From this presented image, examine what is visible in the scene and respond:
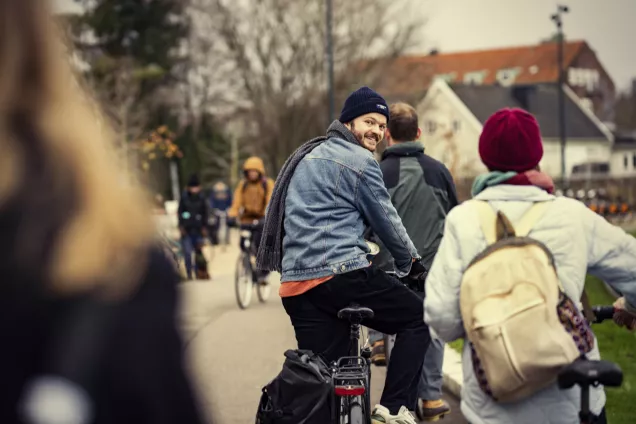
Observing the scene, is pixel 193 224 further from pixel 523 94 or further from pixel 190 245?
pixel 523 94

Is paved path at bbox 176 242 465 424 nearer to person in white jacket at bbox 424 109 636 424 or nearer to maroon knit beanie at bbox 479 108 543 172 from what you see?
person in white jacket at bbox 424 109 636 424

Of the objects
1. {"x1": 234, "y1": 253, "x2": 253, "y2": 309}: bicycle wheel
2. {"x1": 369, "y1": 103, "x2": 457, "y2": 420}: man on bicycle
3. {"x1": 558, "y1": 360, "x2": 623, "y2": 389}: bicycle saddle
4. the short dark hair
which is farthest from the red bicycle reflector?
{"x1": 234, "y1": 253, "x2": 253, "y2": 309}: bicycle wheel

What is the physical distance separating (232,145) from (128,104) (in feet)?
36.2

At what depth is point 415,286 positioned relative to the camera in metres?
5.42

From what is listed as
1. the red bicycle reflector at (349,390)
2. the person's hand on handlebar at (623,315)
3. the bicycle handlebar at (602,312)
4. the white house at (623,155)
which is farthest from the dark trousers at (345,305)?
the white house at (623,155)

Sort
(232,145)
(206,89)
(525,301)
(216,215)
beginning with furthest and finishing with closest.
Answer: (232,145) → (206,89) → (216,215) → (525,301)

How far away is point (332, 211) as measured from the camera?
4773 mm

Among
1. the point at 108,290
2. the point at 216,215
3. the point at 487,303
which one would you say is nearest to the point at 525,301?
the point at 487,303

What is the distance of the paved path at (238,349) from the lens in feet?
23.8

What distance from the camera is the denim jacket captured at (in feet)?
15.5

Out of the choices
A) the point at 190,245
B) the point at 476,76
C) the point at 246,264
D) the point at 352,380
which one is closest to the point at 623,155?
the point at 476,76

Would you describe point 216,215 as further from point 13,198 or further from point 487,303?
point 13,198

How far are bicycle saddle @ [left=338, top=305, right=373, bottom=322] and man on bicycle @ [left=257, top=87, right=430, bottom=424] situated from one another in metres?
0.07

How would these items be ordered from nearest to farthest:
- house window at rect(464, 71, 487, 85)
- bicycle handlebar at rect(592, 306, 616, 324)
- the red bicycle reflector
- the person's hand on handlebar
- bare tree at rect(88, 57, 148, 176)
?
the person's hand on handlebar
bicycle handlebar at rect(592, 306, 616, 324)
the red bicycle reflector
bare tree at rect(88, 57, 148, 176)
house window at rect(464, 71, 487, 85)
